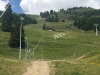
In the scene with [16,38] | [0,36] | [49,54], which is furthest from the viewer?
→ [0,36]

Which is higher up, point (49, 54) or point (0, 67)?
point (0, 67)

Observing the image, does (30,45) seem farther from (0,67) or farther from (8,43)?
(0,67)

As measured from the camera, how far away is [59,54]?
488 ft

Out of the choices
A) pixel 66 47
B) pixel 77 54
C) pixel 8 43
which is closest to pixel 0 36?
pixel 8 43

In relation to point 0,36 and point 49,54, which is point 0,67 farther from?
point 0,36

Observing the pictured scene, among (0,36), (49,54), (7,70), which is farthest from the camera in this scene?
(0,36)

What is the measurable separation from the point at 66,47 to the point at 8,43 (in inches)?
1169

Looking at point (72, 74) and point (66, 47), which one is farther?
point (66, 47)

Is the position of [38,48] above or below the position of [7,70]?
below

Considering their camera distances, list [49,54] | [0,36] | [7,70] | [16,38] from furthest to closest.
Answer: [0,36], [16,38], [49,54], [7,70]

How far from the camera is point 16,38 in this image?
15688 centimetres

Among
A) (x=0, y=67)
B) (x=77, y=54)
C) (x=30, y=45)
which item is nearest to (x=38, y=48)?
(x=30, y=45)

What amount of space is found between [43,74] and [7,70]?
4594 mm

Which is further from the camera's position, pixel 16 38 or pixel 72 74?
pixel 16 38
